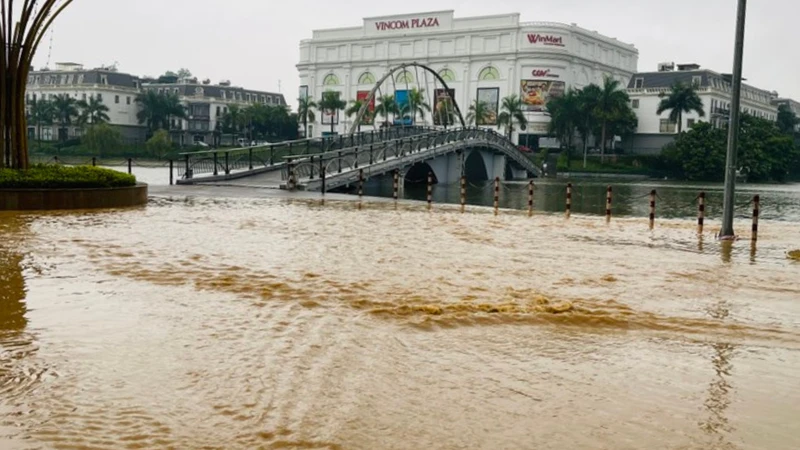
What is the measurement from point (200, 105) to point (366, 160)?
8320 cm

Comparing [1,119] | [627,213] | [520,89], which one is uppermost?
[520,89]

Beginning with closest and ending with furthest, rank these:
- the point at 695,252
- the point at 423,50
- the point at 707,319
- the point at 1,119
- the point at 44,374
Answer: the point at 44,374 < the point at 707,319 < the point at 695,252 < the point at 1,119 < the point at 423,50

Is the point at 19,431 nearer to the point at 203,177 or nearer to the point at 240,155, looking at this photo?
the point at 203,177

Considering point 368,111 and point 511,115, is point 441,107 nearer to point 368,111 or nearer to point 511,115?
point 511,115

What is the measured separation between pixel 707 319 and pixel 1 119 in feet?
56.5

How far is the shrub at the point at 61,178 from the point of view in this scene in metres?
18.8

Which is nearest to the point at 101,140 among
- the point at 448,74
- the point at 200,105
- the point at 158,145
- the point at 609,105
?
the point at 158,145

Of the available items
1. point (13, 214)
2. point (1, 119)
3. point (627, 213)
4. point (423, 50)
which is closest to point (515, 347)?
point (13, 214)

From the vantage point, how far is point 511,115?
95.7 m

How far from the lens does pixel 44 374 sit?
19.5 feet

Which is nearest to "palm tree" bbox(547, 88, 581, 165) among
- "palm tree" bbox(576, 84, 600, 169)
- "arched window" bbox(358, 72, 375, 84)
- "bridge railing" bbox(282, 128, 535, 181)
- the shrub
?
"palm tree" bbox(576, 84, 600, 169)

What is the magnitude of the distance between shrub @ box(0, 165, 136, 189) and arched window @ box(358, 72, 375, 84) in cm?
9582

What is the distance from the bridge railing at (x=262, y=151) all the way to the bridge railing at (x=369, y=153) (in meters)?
1.24

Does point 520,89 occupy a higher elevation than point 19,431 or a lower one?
higher
